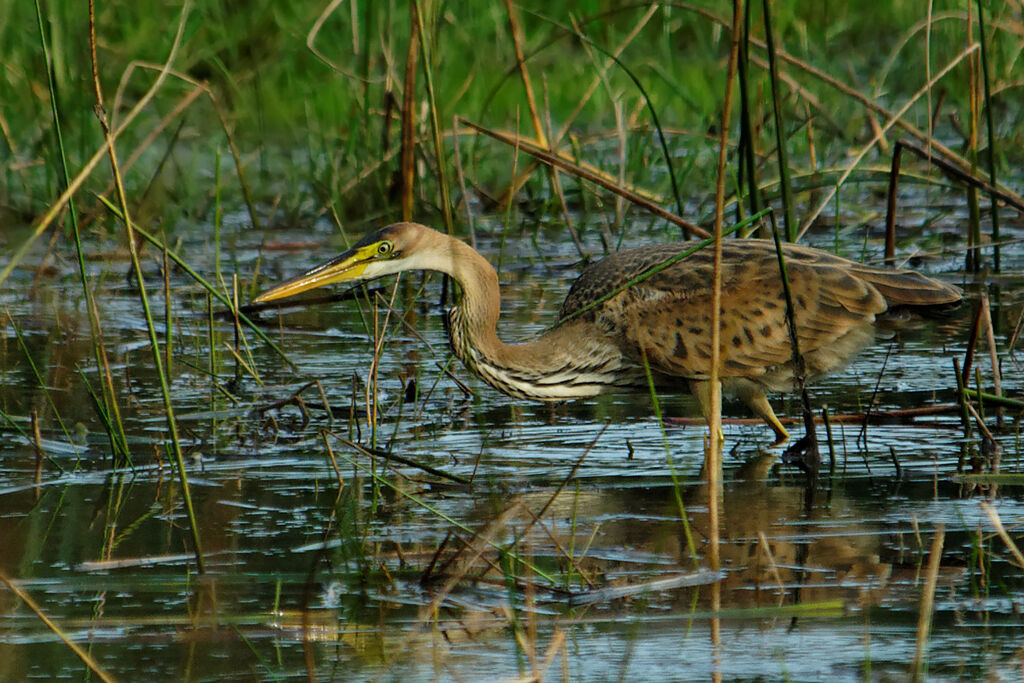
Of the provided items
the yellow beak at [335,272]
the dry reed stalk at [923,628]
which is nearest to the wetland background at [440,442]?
the dry reed stalk at [923,628]

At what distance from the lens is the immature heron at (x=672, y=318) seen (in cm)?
607

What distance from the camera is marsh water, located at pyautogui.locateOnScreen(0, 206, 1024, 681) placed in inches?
138

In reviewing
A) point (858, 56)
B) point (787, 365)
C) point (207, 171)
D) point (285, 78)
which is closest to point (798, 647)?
point (787, 365)

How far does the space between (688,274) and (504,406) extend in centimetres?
97

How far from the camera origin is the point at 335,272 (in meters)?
6.14

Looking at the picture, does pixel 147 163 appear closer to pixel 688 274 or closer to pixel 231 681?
pixel 688 274

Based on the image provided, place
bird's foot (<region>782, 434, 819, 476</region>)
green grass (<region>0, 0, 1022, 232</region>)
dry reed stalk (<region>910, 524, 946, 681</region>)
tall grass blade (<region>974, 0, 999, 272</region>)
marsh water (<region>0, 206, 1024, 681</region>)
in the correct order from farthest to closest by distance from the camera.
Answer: green grass (<region>0, 0, 1022, 232</region>)
tall grass blade (<region>974, 0, 999, 272</region>)
bird's foot (<region>782, 434, 819, 476</region>)
marsh water (<region>0, 206, 1024, 681</region>)
dry reed stalk (<region>910, 524, 946, 681</region>)

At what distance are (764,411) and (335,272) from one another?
1747 millimetres

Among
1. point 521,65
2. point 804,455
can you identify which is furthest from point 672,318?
point 521,65

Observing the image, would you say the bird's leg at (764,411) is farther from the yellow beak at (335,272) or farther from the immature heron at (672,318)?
the yellow beak at (335,272)

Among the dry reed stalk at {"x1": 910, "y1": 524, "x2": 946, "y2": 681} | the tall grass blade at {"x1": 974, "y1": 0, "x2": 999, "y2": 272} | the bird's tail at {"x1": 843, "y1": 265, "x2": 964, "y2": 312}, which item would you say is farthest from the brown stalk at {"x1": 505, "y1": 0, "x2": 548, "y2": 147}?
the dry reed stalk at {"x1": 910, "y1": 524, "x2": 946, "y2": 681}

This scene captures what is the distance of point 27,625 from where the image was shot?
12.4 feet

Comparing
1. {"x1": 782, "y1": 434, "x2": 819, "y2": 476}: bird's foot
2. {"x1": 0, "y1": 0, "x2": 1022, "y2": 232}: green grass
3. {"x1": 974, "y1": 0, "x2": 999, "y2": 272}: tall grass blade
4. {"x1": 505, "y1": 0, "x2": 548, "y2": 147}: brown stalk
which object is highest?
{"x1": 0, "y1": 0, "x2": 1022, "y2": 232}: green grass

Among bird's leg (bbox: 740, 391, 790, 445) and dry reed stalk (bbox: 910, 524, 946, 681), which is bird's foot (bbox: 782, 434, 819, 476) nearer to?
bird's leg (bbox: 740, 391, 790, 445)
